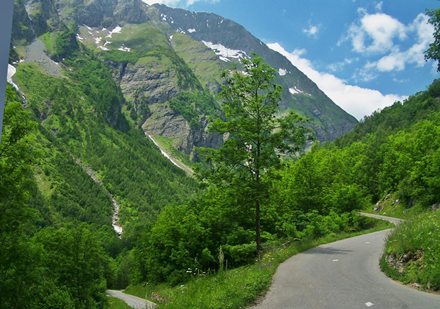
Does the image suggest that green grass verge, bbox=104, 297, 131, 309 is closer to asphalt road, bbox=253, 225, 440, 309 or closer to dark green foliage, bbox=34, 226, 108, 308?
dark green foliage, bbox=34, 226, 108, 308

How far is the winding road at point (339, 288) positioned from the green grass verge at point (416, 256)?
41cm

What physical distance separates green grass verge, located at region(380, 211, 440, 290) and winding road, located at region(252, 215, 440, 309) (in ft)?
1.36

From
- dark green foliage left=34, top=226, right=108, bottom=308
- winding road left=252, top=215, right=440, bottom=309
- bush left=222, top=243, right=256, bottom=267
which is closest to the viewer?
winding road left=252, top=215, right=440, bottom=309

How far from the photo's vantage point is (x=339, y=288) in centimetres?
1236

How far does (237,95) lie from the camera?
24344 millimetres

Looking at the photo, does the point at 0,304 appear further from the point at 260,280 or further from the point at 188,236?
the point at 188,236

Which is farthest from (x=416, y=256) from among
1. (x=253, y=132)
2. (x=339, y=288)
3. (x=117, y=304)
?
(x=117, y=304)

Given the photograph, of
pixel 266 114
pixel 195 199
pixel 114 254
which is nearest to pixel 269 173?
pixel 266 114

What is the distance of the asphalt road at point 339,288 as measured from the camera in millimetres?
10406

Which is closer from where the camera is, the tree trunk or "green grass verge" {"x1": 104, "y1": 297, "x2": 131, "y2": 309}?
the tree trunk

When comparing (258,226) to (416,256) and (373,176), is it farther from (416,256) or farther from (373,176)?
(373,176)

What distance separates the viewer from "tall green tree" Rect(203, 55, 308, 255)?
77.4ft

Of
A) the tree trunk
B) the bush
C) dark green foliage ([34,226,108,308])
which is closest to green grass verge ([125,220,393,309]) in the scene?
the tree trunk

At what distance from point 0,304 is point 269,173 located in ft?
48.9
